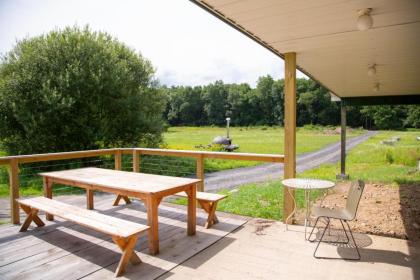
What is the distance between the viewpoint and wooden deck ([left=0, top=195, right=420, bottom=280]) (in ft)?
9.43

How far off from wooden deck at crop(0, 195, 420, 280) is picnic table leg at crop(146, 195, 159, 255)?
4.0 inches

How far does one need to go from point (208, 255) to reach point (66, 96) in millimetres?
9197

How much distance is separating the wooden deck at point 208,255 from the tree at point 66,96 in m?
Answer: 6.96

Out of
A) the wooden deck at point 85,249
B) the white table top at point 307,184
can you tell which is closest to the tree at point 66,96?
the wooden deck at point 85,249

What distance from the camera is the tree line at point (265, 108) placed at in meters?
49.0

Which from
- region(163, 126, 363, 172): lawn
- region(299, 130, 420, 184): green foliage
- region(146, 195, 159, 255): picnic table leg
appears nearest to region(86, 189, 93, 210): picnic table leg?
region(146, 195, 159, 255): picnic table leg

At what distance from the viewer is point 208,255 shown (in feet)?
10.8

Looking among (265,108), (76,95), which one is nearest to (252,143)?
(76,95)

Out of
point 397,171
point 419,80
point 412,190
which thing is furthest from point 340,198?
point 397,171

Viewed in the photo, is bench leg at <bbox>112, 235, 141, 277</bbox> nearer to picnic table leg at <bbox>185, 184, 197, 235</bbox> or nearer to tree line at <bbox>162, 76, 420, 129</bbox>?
picnic table leg at <bbox>185, 184, 197, 235</bbox>

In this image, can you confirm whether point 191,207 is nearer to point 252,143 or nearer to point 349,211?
point 349,211

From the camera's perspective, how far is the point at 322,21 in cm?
317

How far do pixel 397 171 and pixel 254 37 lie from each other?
1005cm

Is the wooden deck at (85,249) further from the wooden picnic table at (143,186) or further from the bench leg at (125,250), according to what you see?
the wooden picnic table at (143,186)
